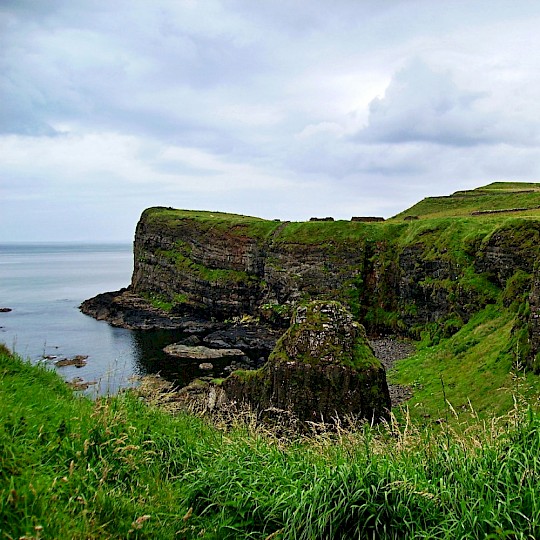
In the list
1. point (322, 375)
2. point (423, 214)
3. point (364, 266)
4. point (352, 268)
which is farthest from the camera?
point (423, 214)

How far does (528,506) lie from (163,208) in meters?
117

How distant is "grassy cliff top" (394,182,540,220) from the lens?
225 ft

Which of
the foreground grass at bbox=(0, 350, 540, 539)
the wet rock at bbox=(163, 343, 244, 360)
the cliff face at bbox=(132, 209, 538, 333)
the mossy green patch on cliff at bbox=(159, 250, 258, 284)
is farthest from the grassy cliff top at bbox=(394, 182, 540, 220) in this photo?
the foreground grass at bbox=(0, 350, 540, 539)

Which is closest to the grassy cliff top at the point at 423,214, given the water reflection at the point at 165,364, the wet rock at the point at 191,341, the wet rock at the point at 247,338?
the wet rock at the point at 247,338

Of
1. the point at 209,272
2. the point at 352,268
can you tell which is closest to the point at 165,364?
the point at 352,268

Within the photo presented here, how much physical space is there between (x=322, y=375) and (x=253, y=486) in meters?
19.3

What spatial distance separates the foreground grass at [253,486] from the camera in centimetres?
477

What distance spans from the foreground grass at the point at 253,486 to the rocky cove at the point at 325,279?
1847 cm

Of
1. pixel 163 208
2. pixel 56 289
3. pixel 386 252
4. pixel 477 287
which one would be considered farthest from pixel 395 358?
pixel 56 289

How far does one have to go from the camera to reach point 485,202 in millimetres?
78562

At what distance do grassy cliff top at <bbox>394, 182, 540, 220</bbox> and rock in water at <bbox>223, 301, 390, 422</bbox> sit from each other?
4590 cm

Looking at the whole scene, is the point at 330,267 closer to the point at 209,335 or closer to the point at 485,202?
the point at 209,335

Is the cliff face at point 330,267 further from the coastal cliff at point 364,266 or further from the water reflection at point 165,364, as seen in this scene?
the water reflection at point 165,364

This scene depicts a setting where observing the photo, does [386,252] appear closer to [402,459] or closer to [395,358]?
[395,358]
